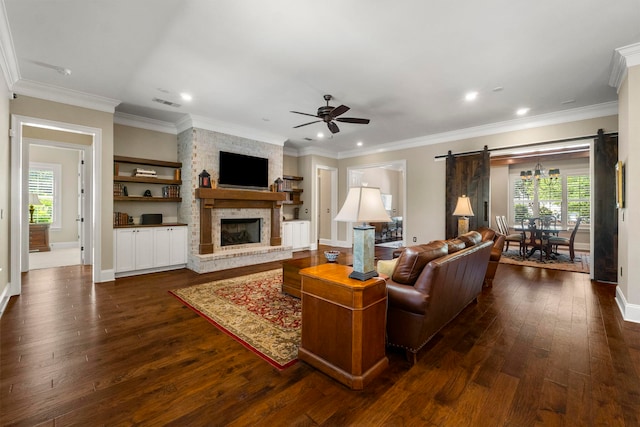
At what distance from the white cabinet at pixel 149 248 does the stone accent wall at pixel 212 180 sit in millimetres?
213

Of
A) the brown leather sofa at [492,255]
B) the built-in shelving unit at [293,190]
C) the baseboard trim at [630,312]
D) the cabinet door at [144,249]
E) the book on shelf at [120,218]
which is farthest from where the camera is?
the built-in shelving unit at [293,190]

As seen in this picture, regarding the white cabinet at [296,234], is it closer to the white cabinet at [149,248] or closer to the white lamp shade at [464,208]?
the white cabinet at [149,248]

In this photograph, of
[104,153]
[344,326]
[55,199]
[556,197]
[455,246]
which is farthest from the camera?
[556,197]

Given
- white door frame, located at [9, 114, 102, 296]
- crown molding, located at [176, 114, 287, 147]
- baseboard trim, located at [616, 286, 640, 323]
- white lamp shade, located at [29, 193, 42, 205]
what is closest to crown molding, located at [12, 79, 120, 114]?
white door frame, located at [9, 114, 102, 296]

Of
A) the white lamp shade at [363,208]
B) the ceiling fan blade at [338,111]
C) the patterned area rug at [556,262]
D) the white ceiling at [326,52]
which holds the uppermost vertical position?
the white ceiling at [326,52]

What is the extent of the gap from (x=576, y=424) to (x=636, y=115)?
11.1ft

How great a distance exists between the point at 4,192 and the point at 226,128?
3.41m

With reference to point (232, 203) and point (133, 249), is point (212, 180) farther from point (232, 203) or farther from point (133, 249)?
point (133, 249)

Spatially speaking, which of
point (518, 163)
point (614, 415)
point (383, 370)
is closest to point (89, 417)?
point (383, 370)

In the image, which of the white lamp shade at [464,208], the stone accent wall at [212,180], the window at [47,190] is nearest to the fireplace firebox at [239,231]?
the stone accent wall at [212,180]

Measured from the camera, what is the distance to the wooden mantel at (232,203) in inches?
215

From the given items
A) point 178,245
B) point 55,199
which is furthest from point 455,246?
point 55,199

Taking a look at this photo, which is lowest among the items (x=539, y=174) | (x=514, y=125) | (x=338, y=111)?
(x=539, y=174)

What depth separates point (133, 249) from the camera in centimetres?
489
